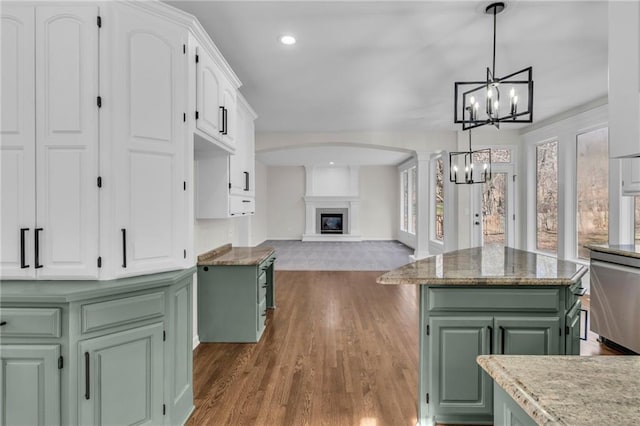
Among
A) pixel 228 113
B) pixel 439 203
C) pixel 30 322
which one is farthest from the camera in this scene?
pixel 439 203

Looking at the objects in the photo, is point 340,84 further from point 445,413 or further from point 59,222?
point 445,413

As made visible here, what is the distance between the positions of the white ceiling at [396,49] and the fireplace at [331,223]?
7428mm

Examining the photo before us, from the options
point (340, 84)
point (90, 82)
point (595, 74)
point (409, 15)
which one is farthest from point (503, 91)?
point (90, 82)

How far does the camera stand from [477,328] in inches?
79.7

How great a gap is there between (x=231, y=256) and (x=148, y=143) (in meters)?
1.88

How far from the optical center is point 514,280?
6.49 feet

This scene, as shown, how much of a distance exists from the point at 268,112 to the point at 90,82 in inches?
139

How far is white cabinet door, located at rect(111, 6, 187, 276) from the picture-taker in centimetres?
188

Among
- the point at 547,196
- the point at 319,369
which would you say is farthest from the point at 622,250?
the point at 547,196

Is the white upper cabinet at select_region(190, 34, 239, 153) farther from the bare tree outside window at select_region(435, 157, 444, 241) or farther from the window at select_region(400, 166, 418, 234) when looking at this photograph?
the window at select_region(400, 166, 418, 234)

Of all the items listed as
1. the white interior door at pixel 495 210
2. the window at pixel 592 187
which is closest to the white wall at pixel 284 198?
the white interior door at pixel 495 210

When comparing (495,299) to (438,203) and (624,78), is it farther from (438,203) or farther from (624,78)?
(438,203)

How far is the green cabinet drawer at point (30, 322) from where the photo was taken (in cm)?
169

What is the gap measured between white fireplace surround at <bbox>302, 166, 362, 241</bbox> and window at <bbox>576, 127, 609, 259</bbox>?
7314 mm
